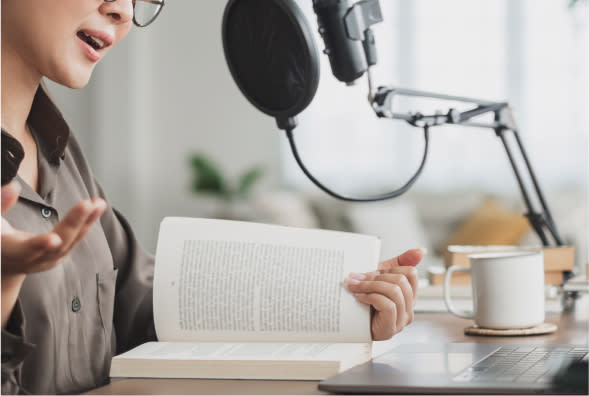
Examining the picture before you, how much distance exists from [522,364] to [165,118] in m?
5.63

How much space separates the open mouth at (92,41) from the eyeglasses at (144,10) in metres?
0.16

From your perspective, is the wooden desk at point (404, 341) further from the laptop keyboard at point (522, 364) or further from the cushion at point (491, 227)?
the cushion at point (491, 227)

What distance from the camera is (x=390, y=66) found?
5.70 m

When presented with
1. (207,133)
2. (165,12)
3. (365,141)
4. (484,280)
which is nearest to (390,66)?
(365,141)

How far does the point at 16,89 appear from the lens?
1034 millimetres

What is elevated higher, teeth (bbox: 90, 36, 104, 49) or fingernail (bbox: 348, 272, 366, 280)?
teeth (bbox: 90, 36, 104, 49)

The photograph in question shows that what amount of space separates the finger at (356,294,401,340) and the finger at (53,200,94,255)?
408 mm

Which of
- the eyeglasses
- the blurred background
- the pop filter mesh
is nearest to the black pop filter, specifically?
the pop filter mesh

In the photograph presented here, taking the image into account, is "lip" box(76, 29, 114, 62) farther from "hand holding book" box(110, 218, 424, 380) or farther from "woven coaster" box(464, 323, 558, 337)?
"woven coaster" box(464, 323, 558, 337)

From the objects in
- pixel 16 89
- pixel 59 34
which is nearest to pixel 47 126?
pixel 16 89

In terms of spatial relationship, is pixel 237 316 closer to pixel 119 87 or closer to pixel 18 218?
pixel 18 218

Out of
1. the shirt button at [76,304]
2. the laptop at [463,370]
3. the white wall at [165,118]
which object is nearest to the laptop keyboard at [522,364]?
the laptop at [463,370]

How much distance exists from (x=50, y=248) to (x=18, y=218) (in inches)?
15.2

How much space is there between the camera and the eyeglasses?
116cm
